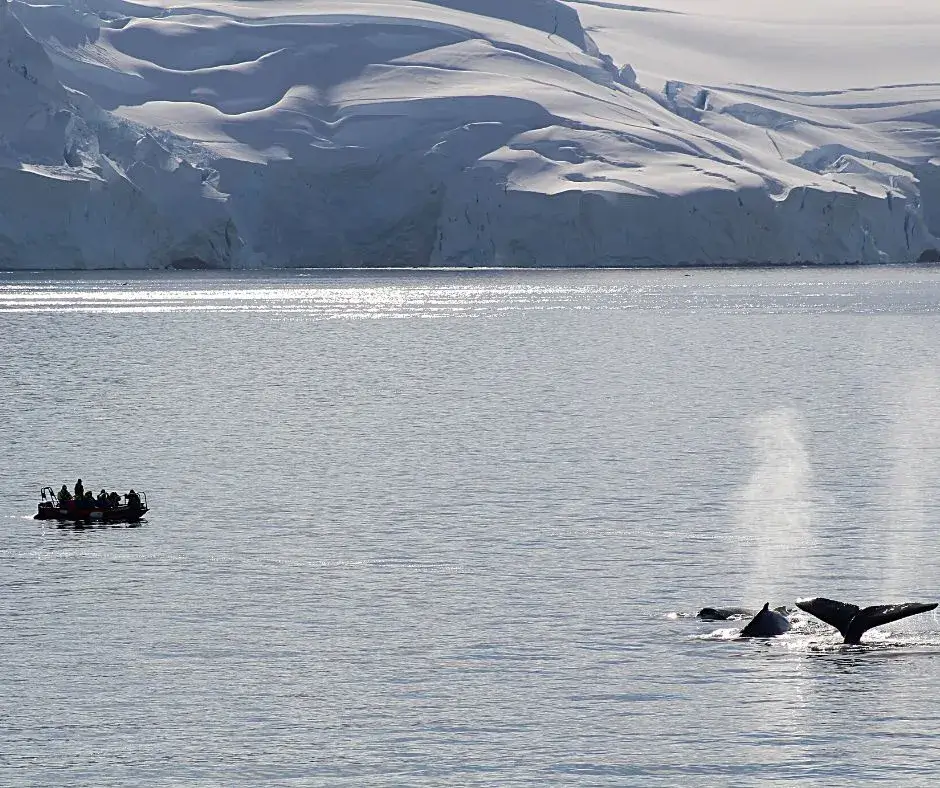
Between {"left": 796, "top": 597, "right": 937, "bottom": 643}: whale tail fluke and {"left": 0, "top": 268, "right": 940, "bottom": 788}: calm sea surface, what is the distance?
34 cm

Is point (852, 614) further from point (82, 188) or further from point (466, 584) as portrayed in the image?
point (82, 188)

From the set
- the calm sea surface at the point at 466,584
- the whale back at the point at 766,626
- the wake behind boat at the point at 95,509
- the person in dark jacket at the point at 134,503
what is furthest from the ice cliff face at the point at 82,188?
the whale back at the point at 766,626

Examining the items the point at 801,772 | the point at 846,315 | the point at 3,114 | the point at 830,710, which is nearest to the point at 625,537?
the point at 830,710

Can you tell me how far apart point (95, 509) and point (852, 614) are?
826 inches

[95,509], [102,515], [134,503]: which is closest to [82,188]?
[95,509]

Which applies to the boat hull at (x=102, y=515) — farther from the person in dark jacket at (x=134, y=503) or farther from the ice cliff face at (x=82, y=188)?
the ice cliff face at (x=82, y=188)

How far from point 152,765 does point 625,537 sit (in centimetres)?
1979

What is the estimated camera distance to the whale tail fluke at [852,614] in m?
31.0

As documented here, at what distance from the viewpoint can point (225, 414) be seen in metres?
75.9

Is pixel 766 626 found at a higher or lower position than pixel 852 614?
lower

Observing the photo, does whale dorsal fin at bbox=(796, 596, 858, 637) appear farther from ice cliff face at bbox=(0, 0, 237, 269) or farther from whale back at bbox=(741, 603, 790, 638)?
ice cliff face at bbox=(0, 0, 237, 269)

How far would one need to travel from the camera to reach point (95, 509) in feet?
148

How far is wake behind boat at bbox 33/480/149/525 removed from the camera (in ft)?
148

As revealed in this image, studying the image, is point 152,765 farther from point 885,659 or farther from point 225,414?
point 225,414
